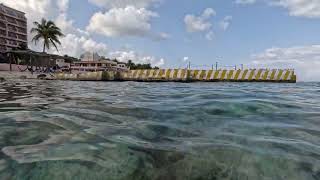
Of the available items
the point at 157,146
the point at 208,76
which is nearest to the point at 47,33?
the point at 208,76

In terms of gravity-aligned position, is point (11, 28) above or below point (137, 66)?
above

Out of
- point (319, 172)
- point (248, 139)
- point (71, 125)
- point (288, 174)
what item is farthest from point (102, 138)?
point (319, 172)

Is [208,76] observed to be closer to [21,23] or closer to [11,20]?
[11,20]

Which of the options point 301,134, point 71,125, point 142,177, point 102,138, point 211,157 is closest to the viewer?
point 142,177

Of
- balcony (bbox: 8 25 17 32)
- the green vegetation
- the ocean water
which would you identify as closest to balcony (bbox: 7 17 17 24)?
balcony (bbox: 8 25 17 32)

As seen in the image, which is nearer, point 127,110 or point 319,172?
point 319,172

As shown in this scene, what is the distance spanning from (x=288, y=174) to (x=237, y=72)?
24707 mm

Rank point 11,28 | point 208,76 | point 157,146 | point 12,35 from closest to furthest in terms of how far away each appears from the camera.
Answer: point 157,146 < point 208,76 < point 12,35 < point 11,28

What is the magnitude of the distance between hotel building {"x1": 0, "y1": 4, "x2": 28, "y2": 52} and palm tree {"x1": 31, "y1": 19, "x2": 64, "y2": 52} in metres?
25.8

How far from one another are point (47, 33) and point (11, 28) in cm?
3525

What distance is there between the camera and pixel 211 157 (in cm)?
246

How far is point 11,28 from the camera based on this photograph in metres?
77.2

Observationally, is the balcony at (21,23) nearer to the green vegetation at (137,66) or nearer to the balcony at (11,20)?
the balcony at (11,20)

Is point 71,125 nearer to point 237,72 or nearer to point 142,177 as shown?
point 142,177
